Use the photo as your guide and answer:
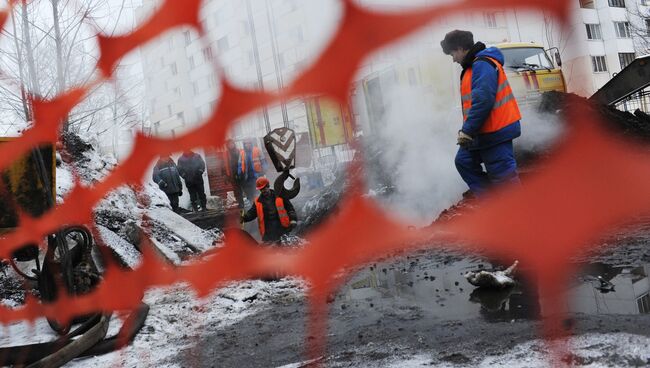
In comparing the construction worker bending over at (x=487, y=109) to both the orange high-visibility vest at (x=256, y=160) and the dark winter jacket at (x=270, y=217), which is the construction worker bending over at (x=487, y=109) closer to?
the dark winter jacket at (x=270, y=217)

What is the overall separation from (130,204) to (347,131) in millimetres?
4905

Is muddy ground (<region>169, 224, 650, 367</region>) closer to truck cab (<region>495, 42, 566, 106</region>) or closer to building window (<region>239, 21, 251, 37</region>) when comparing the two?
truck cab (<region>495, 42, 566, 106</region>)

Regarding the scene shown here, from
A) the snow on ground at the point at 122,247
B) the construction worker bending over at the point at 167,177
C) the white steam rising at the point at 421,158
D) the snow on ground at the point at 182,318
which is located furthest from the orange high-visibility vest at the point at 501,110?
the construction worker bending over at the point at 167,177

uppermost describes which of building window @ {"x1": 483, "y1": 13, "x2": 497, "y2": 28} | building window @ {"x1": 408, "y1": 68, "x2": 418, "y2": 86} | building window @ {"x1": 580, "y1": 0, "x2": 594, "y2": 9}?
building window @ {"x1": 580, "y1": 0, "x2": 594, "y2": 9}

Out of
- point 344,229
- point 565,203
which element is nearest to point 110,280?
point 344,229

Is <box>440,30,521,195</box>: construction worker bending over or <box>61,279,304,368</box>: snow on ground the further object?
<box>440,30,521,195</box>: construction worker bending over

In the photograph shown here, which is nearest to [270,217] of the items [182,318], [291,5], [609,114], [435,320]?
[182,318]

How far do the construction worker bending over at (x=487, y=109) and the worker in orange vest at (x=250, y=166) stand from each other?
178 inches

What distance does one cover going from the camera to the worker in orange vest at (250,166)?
755 centimetres

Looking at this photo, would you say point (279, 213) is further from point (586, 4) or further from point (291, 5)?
point (586, 4)

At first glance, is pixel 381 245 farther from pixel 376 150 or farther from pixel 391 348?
pixel 376 150

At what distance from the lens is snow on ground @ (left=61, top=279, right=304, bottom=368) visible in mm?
2582

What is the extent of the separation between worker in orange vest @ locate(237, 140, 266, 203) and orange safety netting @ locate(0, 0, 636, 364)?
0.64 m

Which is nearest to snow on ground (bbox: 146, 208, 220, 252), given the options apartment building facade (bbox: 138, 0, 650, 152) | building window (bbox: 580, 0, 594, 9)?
apartment building facade (bbox: 138, 0, 650, 152)
